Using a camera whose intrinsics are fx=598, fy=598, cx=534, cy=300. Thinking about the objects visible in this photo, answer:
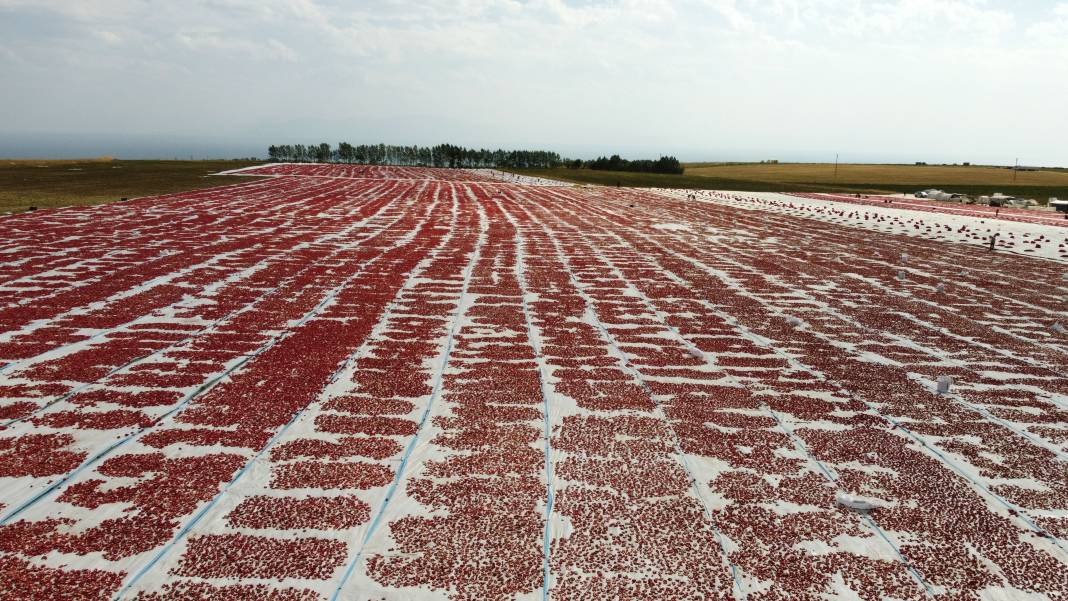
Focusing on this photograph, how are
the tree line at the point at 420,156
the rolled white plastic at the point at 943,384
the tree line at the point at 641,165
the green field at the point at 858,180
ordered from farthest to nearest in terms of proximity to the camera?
the tree line at the point at 420,156 → the tree line at the point at 641,165 → the green field at the point at 858,180 → the rolled white plastic at the point at 943,384

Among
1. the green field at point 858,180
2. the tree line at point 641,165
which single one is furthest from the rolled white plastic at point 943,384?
the tree line at point 641,165

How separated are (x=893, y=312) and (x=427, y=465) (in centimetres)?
1295

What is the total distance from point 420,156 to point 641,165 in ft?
188

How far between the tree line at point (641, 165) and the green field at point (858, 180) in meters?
8.23

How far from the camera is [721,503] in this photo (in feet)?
22.0

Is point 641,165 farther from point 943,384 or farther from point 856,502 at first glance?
point 856,502

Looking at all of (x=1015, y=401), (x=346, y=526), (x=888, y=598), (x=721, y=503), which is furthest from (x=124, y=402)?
(x=1015, y=401)

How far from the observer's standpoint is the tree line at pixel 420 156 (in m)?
133

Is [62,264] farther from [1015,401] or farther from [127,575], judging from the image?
[1015,401]

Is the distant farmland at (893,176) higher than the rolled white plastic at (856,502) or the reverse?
higher

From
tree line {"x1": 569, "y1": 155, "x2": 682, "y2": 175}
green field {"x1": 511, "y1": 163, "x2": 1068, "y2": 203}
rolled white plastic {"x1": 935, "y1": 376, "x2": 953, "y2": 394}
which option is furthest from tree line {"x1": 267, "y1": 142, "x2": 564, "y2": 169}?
rolled white plastic {"x1": 935, "y1": 376, "x2": 953, "y2": 394}

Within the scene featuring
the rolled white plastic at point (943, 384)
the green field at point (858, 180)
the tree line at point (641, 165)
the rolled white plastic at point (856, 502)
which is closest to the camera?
the rolled white plastic at point (856, 502)

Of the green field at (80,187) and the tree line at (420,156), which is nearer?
the green field at (80,187)

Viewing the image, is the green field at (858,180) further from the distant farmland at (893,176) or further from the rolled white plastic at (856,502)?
the rolled white plastic at (856,502)
